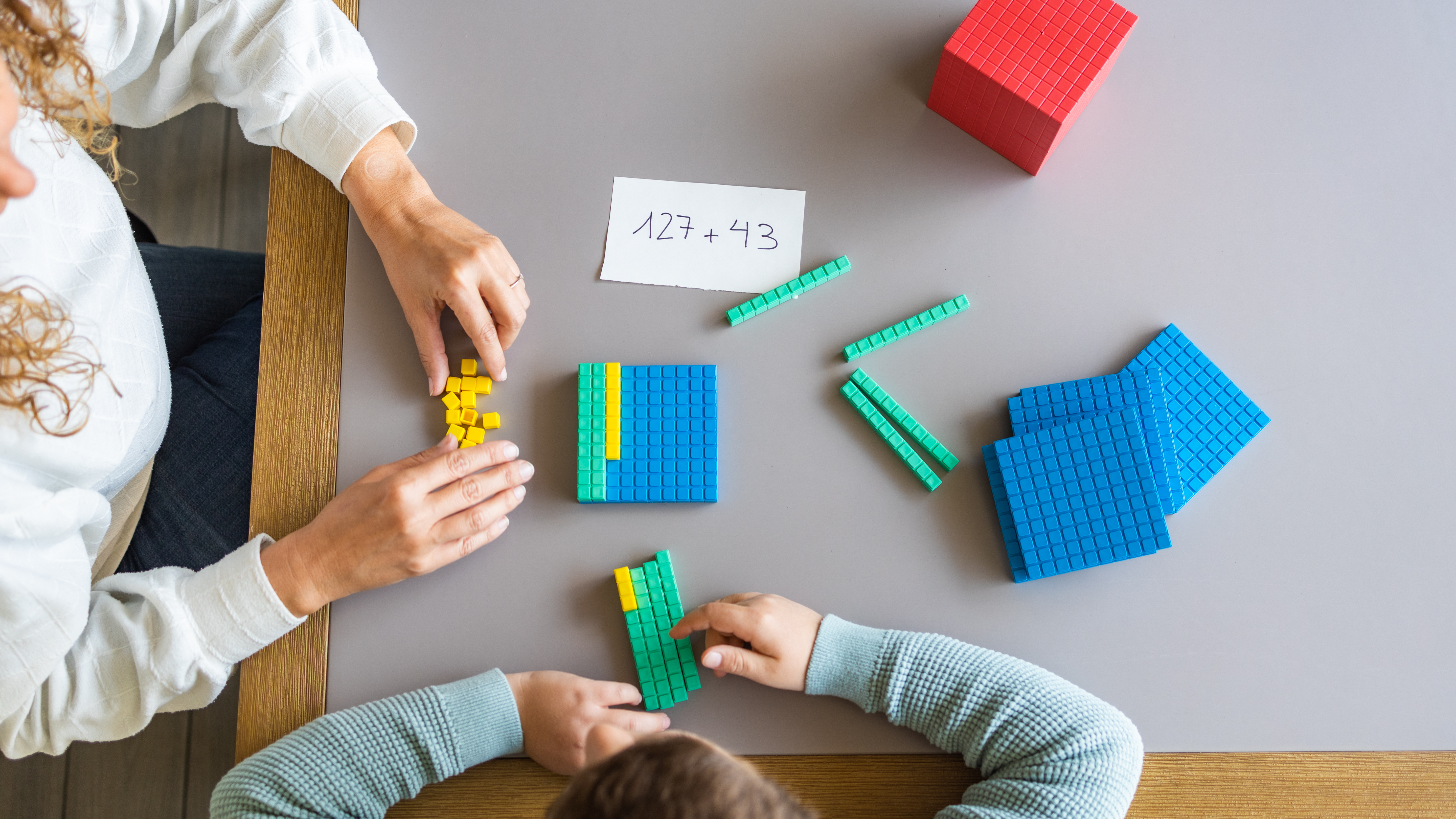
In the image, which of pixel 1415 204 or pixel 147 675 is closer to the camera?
pixel 147 675

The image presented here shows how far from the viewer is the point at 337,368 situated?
2.73 ft

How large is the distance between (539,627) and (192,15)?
0.69 m

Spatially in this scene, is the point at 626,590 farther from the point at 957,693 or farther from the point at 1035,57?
the point at 1035,57

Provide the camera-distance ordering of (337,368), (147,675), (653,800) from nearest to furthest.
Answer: (653,800) → (147,675) → (337,368)

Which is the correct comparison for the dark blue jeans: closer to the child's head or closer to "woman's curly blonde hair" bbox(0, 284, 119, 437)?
"woman's curly blonde hair" bbox(0, 284, 119, 437)

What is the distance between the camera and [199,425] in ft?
3.09

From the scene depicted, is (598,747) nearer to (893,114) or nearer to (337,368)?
(337,368)

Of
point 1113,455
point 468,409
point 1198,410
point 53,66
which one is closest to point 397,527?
point 468,409

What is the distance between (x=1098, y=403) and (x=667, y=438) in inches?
17.5

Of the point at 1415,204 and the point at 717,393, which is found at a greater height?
the point at 1415,204

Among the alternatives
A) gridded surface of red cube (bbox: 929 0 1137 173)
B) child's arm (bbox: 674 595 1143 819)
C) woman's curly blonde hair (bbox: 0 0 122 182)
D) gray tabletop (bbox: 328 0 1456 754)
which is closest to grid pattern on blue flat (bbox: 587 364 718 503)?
gray tabletop (bbox: 328 0 1456 754)

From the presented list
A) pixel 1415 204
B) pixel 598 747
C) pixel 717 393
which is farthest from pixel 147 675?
pixel 1415 204

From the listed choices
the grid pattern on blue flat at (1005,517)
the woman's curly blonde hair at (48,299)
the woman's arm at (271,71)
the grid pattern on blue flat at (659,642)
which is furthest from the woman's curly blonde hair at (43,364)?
the grid pattern on blue flat at (1005,517)

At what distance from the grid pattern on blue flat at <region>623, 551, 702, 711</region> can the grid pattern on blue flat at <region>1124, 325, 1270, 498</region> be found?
0.53 meters
